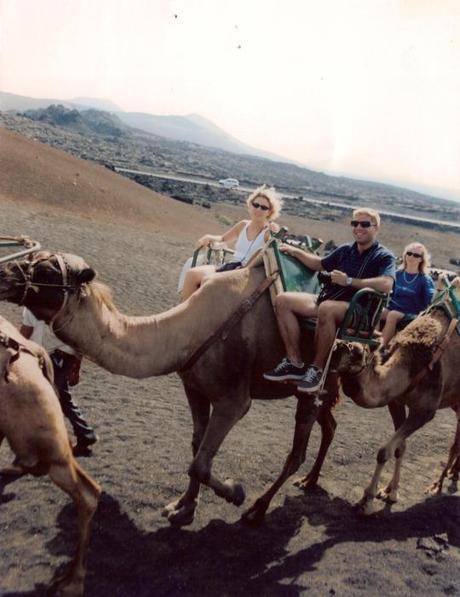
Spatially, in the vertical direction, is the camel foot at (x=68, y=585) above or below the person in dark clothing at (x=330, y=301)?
below

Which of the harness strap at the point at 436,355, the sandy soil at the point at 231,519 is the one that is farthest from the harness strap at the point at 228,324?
the harness strap at the point at 436,355

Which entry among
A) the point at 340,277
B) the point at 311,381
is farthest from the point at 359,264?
the point at 311,381

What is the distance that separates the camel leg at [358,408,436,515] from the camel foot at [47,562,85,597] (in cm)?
309

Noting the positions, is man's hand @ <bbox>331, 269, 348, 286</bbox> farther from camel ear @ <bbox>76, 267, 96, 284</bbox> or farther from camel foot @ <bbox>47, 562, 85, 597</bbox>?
camel foot @ <bbox>47, 562, 85, 597</bbox>

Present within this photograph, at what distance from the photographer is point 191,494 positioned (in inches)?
226

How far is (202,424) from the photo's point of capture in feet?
19.6

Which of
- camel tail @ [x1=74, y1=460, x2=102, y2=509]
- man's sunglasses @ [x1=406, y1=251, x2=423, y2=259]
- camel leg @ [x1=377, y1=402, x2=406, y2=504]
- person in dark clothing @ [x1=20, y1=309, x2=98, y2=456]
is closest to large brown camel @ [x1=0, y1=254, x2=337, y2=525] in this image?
camel tail @ [x1=74, y1=460, x2=102, y2=509]

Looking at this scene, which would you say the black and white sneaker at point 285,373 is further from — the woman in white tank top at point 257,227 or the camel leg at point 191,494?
the woman in white tank top at point 257,227

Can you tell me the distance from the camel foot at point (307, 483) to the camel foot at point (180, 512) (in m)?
1.56

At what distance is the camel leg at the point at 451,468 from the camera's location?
23.7 ft

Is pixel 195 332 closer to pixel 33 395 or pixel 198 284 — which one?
pixel 198 284

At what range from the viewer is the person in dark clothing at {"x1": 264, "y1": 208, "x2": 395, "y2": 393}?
5406mm

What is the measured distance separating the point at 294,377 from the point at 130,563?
1.98 metres

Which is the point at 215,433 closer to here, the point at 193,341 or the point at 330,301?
the point at 193,341
